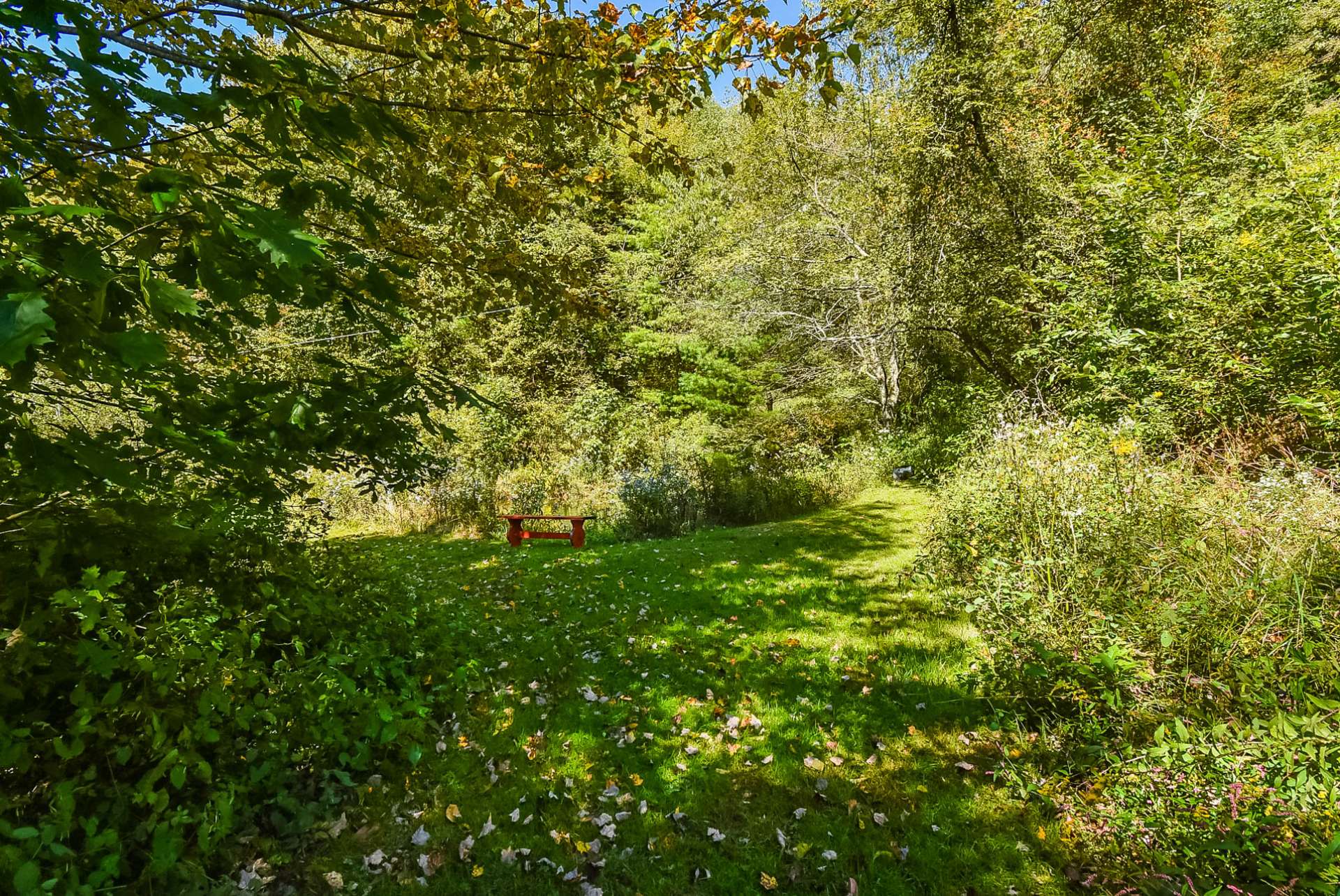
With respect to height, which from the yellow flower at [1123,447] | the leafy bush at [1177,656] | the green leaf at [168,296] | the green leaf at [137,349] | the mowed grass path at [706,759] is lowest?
the mowed grass path at [706,759]

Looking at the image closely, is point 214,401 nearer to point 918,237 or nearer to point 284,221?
point 284,221

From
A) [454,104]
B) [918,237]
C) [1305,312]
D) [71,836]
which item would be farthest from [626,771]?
[918,237]

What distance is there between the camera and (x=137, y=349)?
130cm

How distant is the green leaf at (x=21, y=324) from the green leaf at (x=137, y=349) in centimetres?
17

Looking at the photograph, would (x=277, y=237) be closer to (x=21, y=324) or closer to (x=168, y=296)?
(x=168, y=296)

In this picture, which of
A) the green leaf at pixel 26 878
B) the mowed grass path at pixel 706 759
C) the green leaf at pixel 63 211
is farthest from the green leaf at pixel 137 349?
the mowed grass path at pixel 706 759

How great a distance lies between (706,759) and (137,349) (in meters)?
3.82

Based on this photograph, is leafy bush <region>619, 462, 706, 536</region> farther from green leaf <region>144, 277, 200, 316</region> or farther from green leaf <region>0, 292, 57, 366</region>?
green leaf <region>0, 292, 57, 366</region>

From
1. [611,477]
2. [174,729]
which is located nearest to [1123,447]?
[174,729]

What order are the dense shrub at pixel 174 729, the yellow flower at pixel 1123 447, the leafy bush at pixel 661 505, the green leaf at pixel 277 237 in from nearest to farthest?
1. the green leaf at pixel 277 237
2. the dense shrub at pixel 174 729
3. the yellow flower at pixel 1123 447
4. the leafy bush at pixel 661 505

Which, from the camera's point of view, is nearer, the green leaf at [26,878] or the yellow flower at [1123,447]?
the green leaf at [26,878]

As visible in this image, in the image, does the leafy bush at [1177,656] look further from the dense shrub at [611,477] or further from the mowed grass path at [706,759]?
the dense shrub at [611,477]

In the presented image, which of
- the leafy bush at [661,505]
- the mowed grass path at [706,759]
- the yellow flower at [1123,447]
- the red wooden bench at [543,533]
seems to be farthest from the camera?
the leafy bush at [661,505]

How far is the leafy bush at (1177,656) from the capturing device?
7.75 ft
